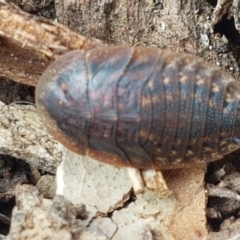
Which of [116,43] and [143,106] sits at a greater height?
[116,43]

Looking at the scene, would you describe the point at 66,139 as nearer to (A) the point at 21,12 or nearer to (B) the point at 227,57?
(A) the point at 21,12

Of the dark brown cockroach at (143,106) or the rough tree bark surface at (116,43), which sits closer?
the dark brown cockroach at (143,106)

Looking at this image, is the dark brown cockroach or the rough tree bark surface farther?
the rough tree bark surface

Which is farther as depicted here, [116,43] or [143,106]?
[116,43]
